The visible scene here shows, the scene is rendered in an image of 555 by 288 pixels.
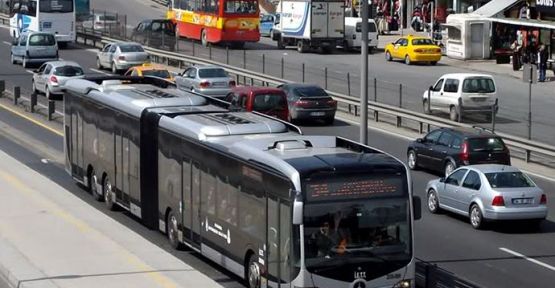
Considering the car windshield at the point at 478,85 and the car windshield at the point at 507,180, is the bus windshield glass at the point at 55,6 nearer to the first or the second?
the car windshield at the point at 478,85

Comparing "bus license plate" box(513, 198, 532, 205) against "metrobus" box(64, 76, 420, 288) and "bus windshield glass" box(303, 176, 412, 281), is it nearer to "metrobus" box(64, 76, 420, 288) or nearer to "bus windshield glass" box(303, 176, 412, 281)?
"metrobus" box(64, 76, 420, 288)

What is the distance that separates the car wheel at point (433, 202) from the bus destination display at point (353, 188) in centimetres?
1014

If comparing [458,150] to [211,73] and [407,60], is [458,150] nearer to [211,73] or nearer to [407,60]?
[211,73]

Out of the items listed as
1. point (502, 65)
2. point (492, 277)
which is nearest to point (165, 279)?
point (492, 277)

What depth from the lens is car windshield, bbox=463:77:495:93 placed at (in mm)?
42906

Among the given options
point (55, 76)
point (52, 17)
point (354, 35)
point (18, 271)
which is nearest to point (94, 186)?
point (18, 271)

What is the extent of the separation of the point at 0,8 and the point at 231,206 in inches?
2823

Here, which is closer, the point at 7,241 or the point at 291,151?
the point at 291,151

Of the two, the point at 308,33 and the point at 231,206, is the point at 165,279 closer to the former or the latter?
the point at 231,206

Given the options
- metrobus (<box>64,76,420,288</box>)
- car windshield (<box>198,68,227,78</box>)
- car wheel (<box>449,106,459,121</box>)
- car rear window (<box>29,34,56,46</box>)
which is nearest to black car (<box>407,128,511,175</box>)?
metrobus (<box>64,76,420,288</box>)

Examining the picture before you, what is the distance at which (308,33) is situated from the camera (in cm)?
6769

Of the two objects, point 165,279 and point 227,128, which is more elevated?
point 227,128

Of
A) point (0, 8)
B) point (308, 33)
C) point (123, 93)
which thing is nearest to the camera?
point (123, 93)

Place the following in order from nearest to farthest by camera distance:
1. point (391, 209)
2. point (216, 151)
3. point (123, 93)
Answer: point (391, 209)
point (216, 151)
point (123, 93)
